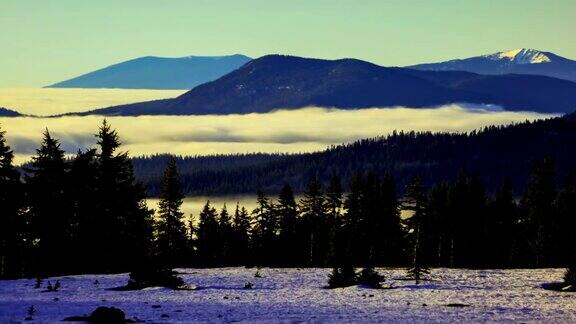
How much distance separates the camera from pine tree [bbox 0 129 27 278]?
6869cm

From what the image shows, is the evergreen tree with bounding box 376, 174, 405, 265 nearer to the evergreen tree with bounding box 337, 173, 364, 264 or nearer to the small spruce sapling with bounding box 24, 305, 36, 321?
the evergreen tree with bounding box 337, 173, 364, 264

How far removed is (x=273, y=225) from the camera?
378ft

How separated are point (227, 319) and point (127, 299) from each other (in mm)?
9797

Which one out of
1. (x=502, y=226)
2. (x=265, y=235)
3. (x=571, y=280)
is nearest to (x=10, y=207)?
(x=571, y=280)

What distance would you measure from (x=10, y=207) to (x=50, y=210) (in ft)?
10.1

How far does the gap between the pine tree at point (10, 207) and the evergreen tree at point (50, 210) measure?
42.6 inches

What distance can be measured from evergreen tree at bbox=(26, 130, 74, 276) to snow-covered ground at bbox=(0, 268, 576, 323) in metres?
9.01

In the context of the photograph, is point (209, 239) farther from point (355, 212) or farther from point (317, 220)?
point (355, 212)

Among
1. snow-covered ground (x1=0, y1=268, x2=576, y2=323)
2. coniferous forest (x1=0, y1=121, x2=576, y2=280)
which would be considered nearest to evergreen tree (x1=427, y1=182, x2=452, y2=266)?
coniferous forest (x1=0, y1=121, x2=576, y2=280)

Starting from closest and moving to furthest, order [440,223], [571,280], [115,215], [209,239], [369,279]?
[571,280]
[369,279]
[115,215]
[440,223]
[209,239]

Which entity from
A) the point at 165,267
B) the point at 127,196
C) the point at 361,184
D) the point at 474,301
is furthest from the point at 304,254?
the point at 474,301

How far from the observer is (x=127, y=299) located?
4853 cm

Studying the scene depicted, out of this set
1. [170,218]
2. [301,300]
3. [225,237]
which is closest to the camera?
[301,300]

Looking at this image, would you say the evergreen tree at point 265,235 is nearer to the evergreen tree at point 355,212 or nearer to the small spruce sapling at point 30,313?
the evergreen tree at point 355,212
